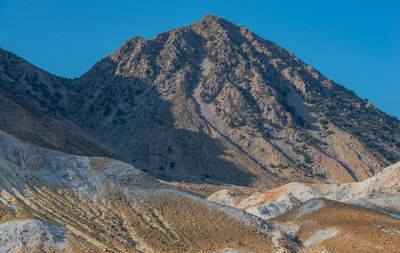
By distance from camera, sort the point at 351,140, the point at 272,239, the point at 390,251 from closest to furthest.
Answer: the point at 390,251
the point at 272,239
the point at 351,140

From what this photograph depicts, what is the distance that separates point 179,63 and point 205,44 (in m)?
20.0

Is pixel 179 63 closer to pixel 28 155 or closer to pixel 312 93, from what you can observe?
pixel 312 93

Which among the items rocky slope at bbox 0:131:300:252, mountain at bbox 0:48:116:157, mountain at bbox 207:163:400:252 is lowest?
rocky slope at bbox 0:131:300:252

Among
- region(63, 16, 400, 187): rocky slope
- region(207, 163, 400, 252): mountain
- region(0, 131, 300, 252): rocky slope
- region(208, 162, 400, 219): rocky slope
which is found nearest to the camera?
region(0, 131, 300, 252): rocky slope

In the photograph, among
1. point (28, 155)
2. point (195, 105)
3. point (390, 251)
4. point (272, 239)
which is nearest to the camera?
point (390, 251)

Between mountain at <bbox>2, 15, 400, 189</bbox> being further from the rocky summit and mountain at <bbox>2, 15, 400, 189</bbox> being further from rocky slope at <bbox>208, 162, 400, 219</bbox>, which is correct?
rocky slope at <bbox>208, 162, 400, 219</bbox>

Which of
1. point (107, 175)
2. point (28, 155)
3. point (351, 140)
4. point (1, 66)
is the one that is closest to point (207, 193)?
point (107, 175)

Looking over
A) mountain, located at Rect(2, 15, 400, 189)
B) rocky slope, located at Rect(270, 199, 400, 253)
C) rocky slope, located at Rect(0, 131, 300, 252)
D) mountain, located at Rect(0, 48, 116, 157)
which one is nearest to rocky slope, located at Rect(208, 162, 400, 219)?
rocky slope, located at Rect(270, 199, 400, 253)

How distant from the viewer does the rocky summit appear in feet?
152

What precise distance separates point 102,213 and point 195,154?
72396mm

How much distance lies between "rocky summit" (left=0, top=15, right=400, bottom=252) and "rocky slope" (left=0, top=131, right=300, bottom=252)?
19cm

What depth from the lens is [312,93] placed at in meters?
157

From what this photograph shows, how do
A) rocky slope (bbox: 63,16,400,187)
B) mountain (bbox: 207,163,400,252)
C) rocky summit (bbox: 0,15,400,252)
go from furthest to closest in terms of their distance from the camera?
rocky slope (bbox: 63,16,400,187)
rocky summit (bbox: 0,15,400,252)
mountain (bbox: 207,163,400,252)

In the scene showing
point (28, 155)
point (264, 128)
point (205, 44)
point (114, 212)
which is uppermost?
point (205, 44)
